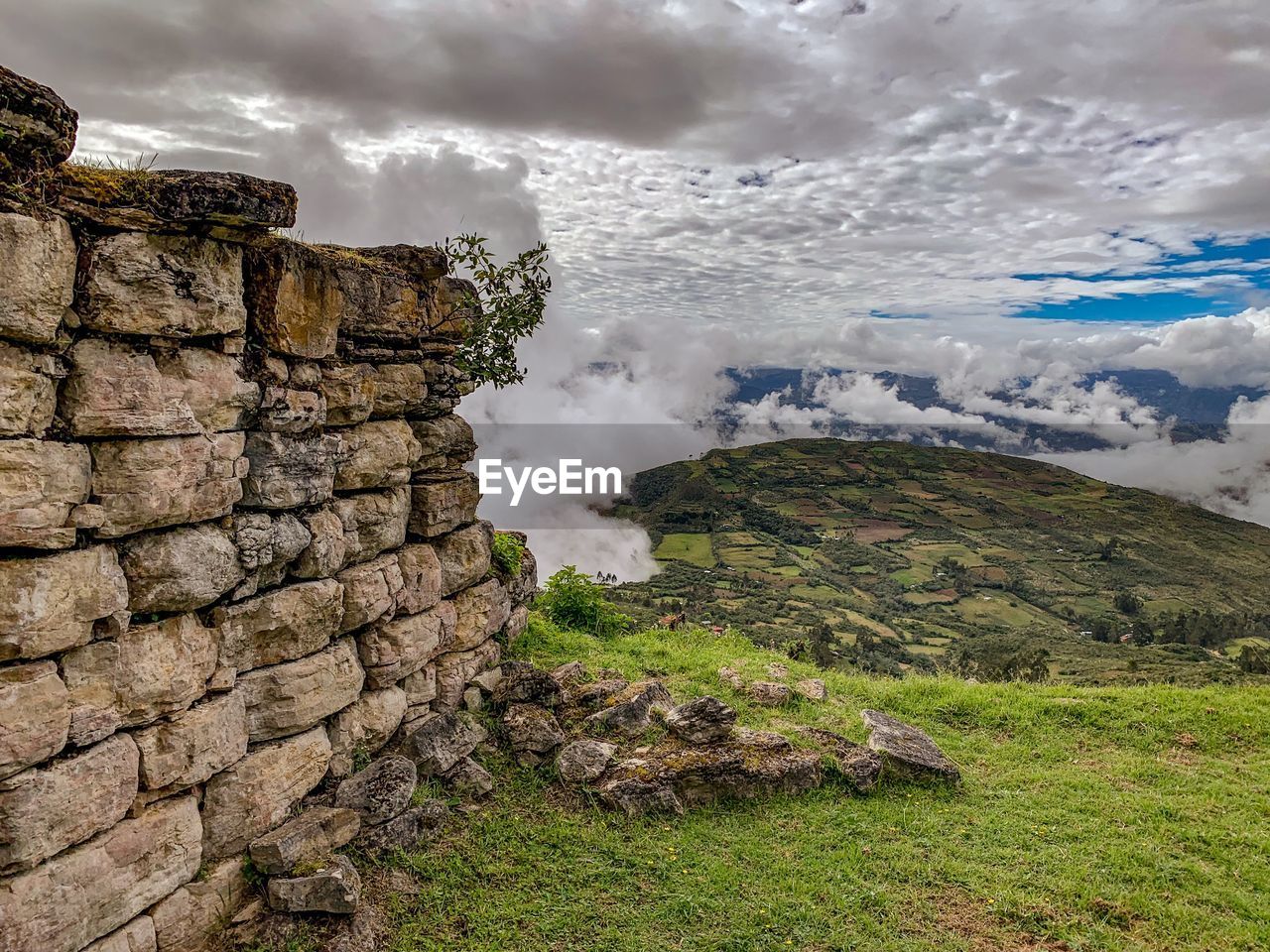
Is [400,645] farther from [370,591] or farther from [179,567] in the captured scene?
[179,567]

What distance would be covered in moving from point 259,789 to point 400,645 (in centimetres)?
283

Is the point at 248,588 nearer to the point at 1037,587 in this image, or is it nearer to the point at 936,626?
the point at 936,626

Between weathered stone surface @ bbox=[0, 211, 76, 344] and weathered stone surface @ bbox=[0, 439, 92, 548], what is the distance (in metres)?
1.03

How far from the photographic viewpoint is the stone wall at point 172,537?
6164 millimetres

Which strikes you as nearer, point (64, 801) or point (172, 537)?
point (64, 801)

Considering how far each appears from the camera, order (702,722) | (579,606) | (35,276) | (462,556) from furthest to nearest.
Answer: (579,606) < (462,556) < (702,722) < (35,276)

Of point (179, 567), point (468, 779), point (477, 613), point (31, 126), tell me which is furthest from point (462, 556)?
point (31, 126)

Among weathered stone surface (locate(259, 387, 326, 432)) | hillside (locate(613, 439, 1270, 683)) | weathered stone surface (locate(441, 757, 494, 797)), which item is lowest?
hillside (locate(613, 439, 1270, 683))

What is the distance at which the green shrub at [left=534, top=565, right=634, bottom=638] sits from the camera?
18.9m

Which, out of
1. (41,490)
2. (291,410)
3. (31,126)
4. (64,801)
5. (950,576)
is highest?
(31,126)

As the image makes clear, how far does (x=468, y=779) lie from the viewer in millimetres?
10719

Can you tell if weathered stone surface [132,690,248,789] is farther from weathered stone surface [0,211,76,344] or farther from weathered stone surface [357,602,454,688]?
weathered stone surface [0,211,76,344]

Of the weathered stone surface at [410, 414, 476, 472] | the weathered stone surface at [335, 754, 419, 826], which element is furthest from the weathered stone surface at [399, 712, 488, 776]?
the weathered stone surface at [410, 414, 476, 472]

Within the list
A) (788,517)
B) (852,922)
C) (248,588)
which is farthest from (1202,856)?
(788,517)
